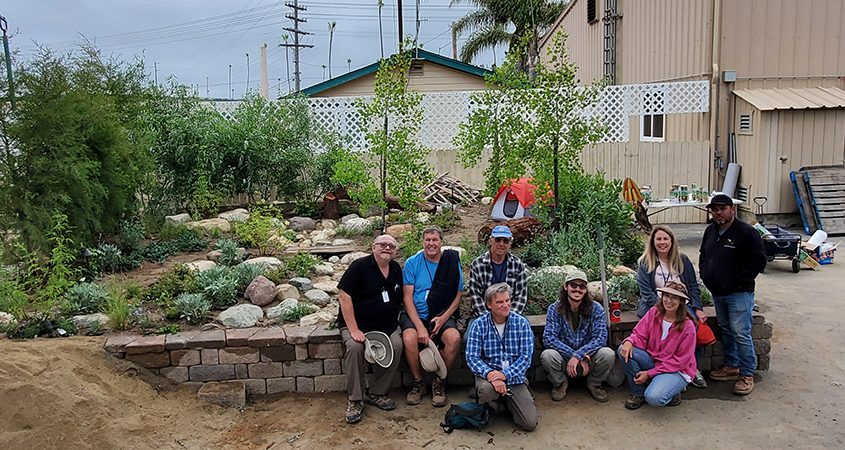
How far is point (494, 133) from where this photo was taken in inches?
Result: 277

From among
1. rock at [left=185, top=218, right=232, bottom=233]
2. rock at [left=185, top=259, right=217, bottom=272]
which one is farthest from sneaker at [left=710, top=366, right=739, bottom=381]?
rock at [left=185, top=218, right=232, bottom=233]

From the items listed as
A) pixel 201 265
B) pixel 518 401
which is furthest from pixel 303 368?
pixel 201 265

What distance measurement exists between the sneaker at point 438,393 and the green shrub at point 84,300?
2574 millimetres

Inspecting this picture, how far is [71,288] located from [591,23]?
1229cm

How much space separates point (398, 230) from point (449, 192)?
243 centimetres

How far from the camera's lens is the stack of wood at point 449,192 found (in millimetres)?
9555

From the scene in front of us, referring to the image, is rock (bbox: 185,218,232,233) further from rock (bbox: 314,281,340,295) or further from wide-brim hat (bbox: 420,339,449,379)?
wide-brim hat (bbox: 420,339,449,379)

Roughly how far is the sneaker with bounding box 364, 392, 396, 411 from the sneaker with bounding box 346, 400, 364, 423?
0.14 m

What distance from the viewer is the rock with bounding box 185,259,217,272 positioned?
5.91 metres

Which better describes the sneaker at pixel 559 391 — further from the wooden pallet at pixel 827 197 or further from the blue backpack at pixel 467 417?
the wooden pallet at pixel 827 197

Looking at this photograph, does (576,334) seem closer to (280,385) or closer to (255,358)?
(280,385)

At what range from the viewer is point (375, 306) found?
445 cm

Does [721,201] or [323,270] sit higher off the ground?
[721,201]

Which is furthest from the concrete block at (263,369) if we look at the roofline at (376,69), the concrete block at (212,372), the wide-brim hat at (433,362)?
the roofline at (376,69)
